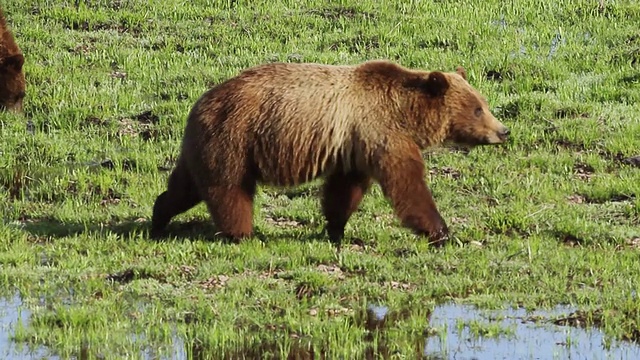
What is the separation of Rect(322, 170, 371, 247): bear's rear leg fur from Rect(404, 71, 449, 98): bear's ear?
0.77 m

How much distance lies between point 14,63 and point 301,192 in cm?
439

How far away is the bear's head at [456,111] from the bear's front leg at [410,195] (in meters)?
0.53

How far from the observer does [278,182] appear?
31.4ft

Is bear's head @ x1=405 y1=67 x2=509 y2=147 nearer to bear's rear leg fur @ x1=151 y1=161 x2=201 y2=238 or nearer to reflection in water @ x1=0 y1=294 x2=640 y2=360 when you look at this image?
bear's rear leg fur @ x1=151 y1=161 x2=201 y2=238

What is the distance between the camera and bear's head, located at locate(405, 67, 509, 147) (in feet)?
32.0

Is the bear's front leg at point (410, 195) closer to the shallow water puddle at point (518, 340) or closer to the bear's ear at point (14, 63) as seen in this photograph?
the shallow water puddle at point (518, 340)

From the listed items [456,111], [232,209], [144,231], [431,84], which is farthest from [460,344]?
[144,231]

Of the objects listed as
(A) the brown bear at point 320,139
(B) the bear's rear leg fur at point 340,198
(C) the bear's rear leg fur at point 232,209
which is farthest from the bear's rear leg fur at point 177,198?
(B) the bear's rear leg fur at point 340,198

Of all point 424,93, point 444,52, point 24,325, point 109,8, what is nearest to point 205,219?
point 424,93

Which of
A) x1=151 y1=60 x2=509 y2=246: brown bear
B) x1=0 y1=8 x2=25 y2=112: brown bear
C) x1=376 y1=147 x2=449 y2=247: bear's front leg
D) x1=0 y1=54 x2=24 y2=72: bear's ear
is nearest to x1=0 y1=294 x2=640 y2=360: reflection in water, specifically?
x1=376 y1=147 x2=449 y2=247: bear's front leg

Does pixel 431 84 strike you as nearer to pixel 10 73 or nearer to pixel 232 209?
pixel 232 209

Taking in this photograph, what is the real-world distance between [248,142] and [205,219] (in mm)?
1191

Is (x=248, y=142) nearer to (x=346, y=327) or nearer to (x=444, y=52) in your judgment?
(x=346, y=327)

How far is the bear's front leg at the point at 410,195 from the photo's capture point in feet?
30.3
